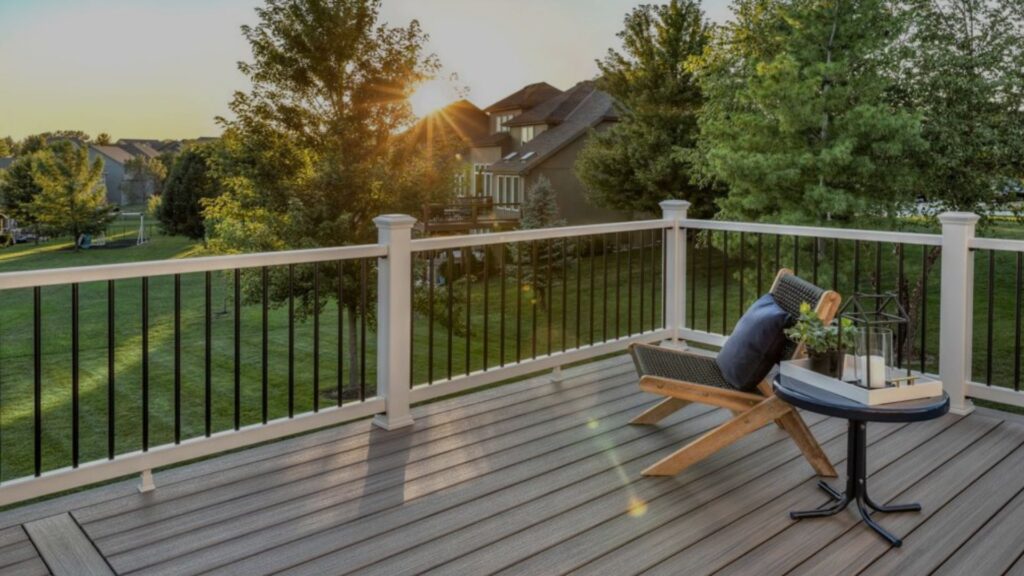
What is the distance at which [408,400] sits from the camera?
153 inches

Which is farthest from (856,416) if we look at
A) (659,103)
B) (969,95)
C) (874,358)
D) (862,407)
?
(659,103)

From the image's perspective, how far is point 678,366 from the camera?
143 inches

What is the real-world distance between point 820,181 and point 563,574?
10.5 metres

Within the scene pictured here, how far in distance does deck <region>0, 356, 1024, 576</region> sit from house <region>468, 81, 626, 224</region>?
21.1m

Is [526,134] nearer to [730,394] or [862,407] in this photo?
[730,394]

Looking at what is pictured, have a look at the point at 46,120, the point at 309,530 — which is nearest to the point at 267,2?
the point at 309,530

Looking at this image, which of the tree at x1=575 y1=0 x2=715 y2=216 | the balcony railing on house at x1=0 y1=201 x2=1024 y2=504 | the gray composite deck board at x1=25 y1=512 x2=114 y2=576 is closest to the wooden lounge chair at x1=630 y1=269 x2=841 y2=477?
the balcony railing on house at x1=0 y1=201 x2=1024 y2=504

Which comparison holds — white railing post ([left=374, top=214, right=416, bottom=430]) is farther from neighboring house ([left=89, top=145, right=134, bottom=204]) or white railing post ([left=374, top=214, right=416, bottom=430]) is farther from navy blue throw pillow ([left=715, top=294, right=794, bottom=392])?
neighboring house ([left=89, top=145, right=134, bottom=204])

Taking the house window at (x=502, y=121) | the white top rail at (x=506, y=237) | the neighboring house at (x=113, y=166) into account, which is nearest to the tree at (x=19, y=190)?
the neighboring house at (x=113, y=166)

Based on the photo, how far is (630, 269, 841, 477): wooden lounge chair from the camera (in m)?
3.13

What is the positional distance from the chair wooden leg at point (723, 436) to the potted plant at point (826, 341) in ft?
1.34

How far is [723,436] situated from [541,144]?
26.4m

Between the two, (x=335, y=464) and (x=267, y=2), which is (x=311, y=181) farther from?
(x=335, y=464)

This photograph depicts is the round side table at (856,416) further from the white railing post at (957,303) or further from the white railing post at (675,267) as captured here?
the white railing post at (675,267)
